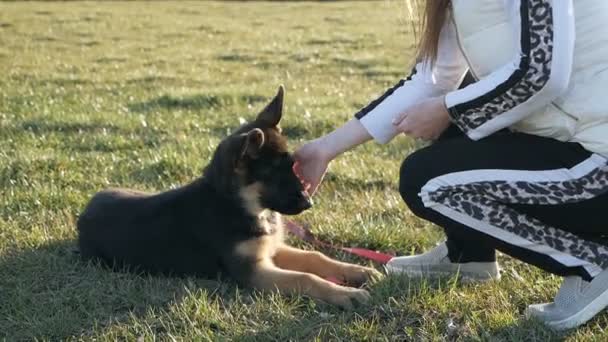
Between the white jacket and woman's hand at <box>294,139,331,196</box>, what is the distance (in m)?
0.93

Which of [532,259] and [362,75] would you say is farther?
[362,75]

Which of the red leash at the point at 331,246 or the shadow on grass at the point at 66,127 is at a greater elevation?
the red leash at the point at 331,246

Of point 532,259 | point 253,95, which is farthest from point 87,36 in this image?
point 532,259

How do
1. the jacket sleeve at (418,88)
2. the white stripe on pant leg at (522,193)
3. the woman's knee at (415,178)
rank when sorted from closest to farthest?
the white stripe on pant leg at (522,193)
the woman's knee at (415,178)
the jacket sleeve at (418,88)

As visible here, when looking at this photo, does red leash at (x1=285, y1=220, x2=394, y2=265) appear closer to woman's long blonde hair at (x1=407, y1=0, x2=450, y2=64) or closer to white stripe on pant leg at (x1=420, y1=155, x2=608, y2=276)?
white stripe on pant leg at (x1=420, y1=155, x2=608, y2=276)

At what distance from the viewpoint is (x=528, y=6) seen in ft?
10.5

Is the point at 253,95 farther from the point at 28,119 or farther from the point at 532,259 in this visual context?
the point at 532,259

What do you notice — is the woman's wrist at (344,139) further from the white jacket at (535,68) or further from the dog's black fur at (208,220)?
the white jacket at (535,68)

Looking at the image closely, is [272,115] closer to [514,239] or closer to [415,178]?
[415,178]

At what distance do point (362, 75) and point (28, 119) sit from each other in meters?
6.46

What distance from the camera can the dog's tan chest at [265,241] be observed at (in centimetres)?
416

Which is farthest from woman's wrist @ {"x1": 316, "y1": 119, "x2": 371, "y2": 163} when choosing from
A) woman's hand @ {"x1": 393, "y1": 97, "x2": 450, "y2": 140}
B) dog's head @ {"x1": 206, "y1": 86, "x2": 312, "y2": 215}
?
woman's hand @ {"x1": 393, "y1": 97, "x2": 450, "y2": 140}

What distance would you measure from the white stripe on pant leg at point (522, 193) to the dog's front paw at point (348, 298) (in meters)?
0.53

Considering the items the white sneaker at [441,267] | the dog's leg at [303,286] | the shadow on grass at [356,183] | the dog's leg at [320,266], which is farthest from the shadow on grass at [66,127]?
the white sneaker at [441,267]
